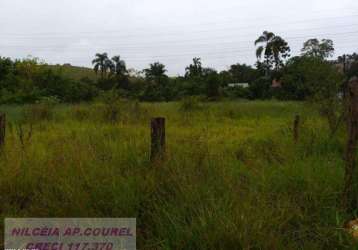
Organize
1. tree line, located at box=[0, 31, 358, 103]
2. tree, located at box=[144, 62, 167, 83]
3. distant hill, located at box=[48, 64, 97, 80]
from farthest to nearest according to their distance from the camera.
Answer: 1. distant hill, located at box=[48, 64, 97, 80]
2. tree, located at box=[144, 62, 167, 83]
3. tree line, located at box=[0, 31, 358, 103]

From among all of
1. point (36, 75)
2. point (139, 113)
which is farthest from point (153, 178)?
point (36, 75)

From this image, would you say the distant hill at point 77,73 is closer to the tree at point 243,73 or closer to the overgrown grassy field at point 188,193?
the tree at point 243,73

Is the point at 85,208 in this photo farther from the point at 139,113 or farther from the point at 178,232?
the point at 139,113

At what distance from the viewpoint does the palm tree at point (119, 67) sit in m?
44.3

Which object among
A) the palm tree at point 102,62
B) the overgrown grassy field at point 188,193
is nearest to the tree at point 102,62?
the palm tree at point 102,62

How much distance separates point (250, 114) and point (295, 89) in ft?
46.7

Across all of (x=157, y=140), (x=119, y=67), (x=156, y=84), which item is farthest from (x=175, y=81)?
(x=157, y=140)

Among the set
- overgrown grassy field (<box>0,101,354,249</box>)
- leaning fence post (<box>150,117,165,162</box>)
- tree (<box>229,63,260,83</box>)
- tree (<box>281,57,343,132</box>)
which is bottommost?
overgrown grassy field (<box>0,101,354,249</box>)

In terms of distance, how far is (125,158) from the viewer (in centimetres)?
413

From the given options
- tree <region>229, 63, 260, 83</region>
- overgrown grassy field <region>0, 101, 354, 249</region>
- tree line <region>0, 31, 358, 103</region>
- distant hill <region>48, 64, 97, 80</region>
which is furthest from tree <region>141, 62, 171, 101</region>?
overgrown grassy field <region>0, 101, 354, 249</region>

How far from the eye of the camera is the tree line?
75.8 feet

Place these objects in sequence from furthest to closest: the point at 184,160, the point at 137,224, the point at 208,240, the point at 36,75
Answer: the point at 36,75
the point at 184,160
the point at 137,224
the point at 208,240

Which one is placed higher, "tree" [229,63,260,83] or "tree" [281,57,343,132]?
"tree" [229,63,260,83]

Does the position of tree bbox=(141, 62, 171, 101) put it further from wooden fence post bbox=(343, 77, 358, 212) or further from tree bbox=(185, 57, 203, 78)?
wooden fence post bbox=(343, 77, 358, 212)
